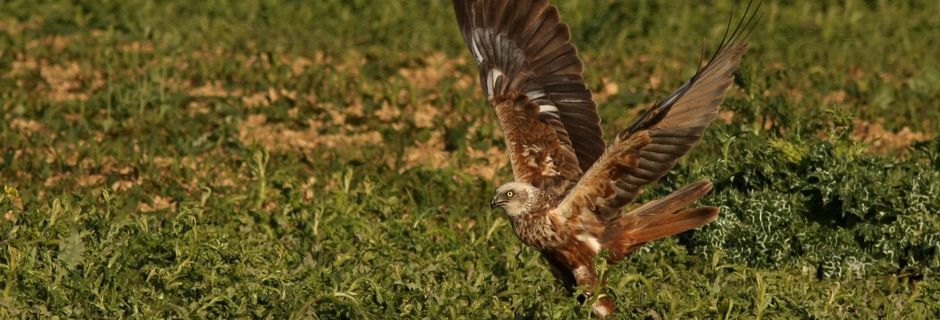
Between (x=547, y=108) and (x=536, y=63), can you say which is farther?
(x=536, y=63)

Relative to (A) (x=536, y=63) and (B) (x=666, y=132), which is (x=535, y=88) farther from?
(B) (x=666, y=132)

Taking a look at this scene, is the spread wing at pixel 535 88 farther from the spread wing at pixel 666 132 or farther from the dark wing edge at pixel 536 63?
the spread wing at pixel 666 132

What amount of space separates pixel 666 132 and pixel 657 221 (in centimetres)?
51

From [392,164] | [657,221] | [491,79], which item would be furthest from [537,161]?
[392,164]

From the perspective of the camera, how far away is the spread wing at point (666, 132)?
6004 millimetres

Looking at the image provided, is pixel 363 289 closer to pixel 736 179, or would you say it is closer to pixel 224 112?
pixel 736 179

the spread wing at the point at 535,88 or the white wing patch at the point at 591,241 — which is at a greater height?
the spread wing at the point at 535,88

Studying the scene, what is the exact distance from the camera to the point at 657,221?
21.3 ft

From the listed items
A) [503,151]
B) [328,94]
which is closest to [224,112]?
[328,94]

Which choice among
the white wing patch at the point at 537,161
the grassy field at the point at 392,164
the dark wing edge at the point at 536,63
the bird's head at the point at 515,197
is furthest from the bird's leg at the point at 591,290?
the dark wing edge at the point at 536,63

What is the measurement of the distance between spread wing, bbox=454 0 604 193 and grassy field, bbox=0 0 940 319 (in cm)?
50

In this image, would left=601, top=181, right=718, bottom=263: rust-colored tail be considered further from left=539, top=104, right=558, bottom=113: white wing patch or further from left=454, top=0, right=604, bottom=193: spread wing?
left=539, top=104, right=558, bottom=113: white wing patch

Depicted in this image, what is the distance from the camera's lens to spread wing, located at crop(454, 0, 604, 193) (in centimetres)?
703

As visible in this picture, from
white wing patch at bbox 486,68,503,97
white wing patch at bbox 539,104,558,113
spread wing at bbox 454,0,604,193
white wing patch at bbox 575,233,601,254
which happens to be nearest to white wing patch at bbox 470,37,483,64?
spread wing at bbox 454,0,604,193
